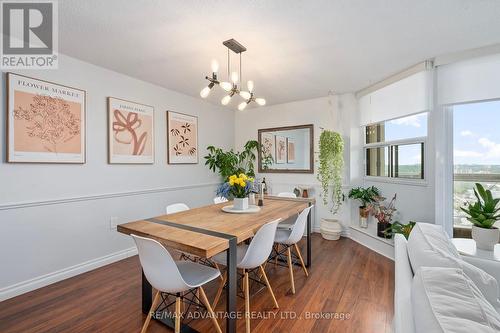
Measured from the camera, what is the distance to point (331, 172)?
12.5 feet

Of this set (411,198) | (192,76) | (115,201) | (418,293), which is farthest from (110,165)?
(411,198)

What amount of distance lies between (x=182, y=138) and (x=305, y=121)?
224cm

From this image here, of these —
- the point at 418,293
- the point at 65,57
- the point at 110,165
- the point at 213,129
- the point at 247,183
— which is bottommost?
the point at 418,293

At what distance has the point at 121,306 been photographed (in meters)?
1.99

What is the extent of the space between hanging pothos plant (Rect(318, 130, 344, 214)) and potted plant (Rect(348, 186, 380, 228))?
0.28 meters

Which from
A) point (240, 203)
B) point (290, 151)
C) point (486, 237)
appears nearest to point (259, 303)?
point (240, 203)

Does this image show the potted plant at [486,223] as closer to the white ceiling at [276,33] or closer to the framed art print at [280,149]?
the white ceiling at [276,33]

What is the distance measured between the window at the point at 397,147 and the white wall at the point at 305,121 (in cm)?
38

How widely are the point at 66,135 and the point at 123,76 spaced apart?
3.45 ft

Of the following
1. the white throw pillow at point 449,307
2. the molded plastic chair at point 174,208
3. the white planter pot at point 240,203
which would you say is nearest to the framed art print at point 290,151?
the white planter pot at point 240,203

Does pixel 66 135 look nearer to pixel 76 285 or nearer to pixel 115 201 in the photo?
pixel 115 201

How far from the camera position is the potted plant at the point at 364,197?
3455mm

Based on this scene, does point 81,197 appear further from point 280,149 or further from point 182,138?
point 280,149

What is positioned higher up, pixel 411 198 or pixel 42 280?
pixel 411 198
